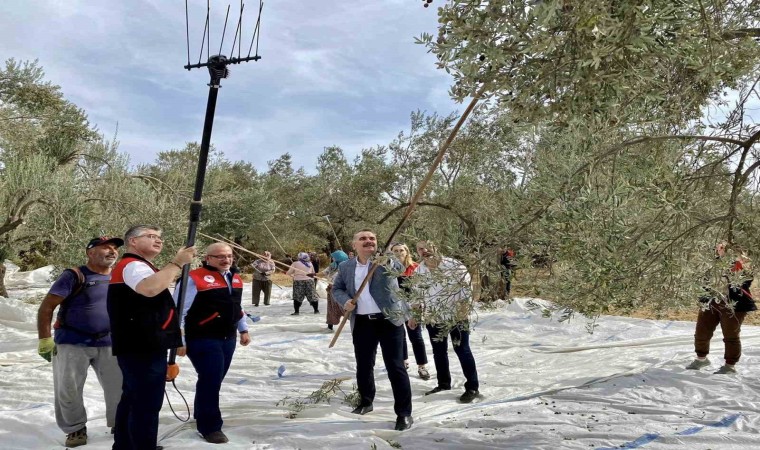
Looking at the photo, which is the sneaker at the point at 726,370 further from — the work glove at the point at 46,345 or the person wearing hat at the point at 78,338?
the work glove at the point at 46,345

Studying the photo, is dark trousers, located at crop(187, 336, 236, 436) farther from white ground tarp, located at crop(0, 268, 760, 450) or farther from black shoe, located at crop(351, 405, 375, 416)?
black shoe, located at crop(351, 405, 375, 416)

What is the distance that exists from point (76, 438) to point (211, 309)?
159 cm

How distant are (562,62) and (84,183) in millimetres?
11659

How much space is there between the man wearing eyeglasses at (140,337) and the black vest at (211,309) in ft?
2.34

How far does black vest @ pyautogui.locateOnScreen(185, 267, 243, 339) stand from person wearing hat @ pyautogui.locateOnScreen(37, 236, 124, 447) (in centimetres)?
76

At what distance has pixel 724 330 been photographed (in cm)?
780

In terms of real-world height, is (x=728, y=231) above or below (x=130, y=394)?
above

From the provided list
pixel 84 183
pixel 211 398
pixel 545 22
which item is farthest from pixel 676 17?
pixel 84 183

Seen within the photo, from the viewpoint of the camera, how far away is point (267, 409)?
6.71m

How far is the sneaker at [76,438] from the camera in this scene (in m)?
5.33

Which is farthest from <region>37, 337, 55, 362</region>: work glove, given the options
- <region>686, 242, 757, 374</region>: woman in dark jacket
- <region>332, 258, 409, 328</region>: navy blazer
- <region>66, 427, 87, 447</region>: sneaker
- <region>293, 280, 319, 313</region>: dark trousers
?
<region>293, 280, 319, 313</region>: dark trousers

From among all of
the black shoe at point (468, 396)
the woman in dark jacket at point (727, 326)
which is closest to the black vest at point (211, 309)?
the black shoe at point (468, 396)

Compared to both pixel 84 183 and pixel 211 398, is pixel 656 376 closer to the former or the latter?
pixel 211 398

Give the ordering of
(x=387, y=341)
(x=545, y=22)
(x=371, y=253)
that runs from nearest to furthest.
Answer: (x=545, y=22) → (x=387, y=341) → (x=371, y=253)
